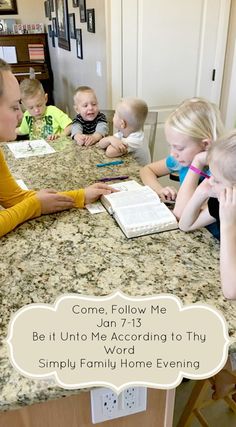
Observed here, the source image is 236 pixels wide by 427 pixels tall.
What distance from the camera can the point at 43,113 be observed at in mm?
2508

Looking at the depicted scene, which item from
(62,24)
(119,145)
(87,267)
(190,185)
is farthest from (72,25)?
(87,267)

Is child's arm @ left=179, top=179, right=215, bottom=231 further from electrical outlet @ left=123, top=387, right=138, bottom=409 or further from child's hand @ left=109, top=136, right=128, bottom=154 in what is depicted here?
child's hand @ left=109, top=136, right=128, bottom=154

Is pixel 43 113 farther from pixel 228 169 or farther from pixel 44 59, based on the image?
pixel 44 59

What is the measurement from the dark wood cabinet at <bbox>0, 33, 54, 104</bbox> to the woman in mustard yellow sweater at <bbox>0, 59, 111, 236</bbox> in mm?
3928

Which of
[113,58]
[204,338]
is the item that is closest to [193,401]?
[204,338]

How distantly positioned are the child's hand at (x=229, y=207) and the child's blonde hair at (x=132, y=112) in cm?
113

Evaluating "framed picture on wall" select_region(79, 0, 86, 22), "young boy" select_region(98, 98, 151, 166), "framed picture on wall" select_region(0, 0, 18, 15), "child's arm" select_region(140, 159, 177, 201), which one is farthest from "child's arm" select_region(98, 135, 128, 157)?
"framed picture on wall" select_region(0, 0, 18, 15)

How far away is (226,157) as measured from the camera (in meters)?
0.91

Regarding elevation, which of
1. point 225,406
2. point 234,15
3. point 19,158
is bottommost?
point 225,406

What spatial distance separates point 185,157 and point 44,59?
4.53 metres

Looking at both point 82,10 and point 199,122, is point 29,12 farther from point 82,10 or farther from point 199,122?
point 199,122

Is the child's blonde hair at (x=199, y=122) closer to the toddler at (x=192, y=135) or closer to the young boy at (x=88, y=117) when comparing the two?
the toddler at (x=192, y=135)

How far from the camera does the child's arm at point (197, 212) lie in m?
1.10

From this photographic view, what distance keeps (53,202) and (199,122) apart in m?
0.57
